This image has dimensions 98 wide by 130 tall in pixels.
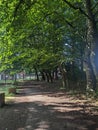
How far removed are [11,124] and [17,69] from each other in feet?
126

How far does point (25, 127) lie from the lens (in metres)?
11.3

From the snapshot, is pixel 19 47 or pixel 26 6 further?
pixel 19 47

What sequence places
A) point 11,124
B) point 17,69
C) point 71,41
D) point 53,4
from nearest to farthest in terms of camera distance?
point 11,124 → point 53,4 → point 71,41 → point 17,69

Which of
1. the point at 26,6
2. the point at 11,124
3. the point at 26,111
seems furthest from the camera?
the point at 26,111

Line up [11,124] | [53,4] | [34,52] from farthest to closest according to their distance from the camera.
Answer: [34,52]
[53,4]
[11,124]

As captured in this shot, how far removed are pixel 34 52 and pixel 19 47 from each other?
256 cm

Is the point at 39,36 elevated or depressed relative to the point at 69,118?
elevated

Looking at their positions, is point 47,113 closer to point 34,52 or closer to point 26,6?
point 26,6

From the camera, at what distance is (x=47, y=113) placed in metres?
14.1

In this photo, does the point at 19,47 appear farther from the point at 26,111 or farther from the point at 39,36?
the point at 26,111

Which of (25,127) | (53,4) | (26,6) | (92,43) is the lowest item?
(25,127)

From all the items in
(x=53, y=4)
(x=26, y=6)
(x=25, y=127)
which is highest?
(x=53, y=4)

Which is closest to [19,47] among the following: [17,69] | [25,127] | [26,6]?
[26,6]

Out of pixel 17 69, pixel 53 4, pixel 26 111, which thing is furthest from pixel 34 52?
pixel 17 69
